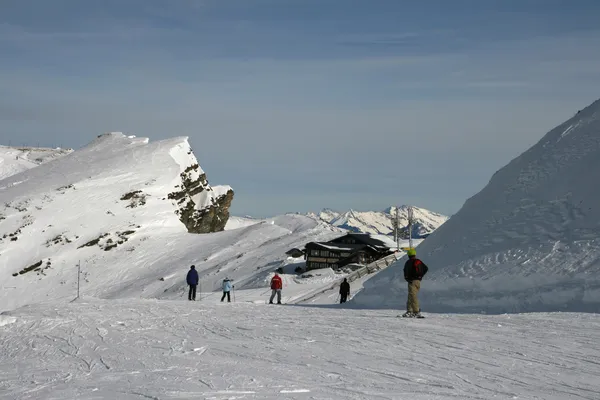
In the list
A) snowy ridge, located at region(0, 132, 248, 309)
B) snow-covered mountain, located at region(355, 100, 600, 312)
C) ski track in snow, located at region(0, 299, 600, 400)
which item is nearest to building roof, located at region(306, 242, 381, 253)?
snowy ridge, located at region(0, 132, 248, 309)

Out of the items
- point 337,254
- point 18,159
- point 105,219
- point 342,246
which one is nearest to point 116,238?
point 105,219

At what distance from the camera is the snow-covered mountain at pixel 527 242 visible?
19953 millimetres

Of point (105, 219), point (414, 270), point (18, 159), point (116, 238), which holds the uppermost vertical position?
point (18, 159)

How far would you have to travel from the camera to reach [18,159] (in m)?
184

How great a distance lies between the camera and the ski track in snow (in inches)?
368

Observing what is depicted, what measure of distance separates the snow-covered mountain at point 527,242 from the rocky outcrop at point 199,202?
8448cm

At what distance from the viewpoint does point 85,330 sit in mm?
17422

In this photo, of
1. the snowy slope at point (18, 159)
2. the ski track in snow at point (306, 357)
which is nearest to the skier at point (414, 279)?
the ski track in snow at point (306, 357)

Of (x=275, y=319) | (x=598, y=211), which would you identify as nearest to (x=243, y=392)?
(x=275, y=319)

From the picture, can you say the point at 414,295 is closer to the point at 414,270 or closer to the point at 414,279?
the point at 414,279

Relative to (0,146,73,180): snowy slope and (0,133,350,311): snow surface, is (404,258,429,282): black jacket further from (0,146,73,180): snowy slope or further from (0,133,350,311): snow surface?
(0,146,73,180): snowy slope

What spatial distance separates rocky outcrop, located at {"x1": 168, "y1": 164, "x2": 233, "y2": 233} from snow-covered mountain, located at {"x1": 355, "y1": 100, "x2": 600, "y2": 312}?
84.5m

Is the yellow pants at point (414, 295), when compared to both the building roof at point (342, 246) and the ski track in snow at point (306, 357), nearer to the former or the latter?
the ski track in snow at point (306, 357)

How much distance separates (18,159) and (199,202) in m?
86.6
